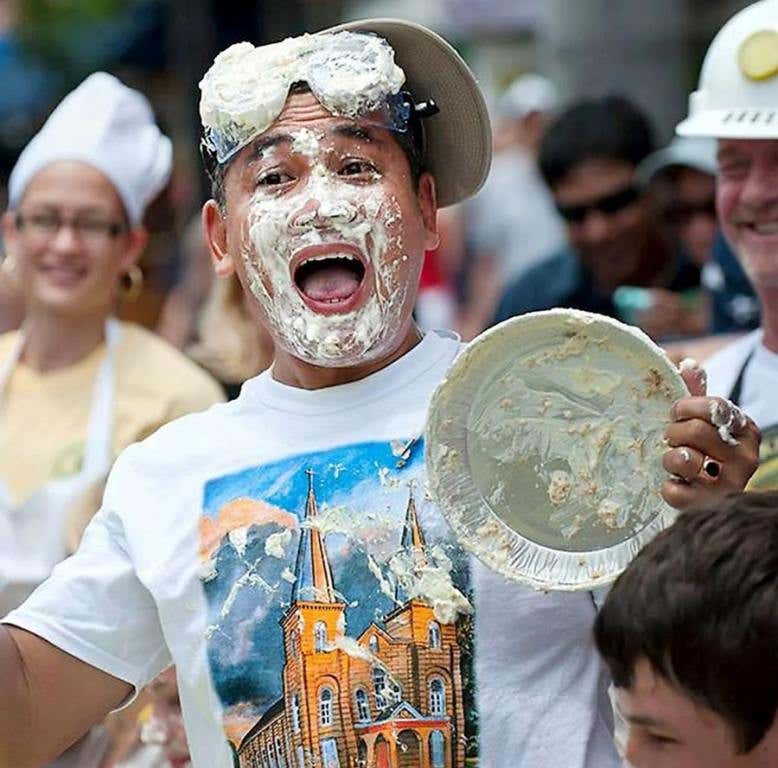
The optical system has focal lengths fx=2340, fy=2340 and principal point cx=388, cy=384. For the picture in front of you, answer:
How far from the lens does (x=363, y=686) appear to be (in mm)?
3637

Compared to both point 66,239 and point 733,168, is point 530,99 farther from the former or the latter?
point 733,168

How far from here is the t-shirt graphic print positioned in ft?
11.9

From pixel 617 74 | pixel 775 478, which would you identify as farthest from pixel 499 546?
pixel 617 74

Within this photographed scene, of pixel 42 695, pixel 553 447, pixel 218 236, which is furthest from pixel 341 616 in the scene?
pixel 218 236

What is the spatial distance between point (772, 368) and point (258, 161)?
177 centimetres

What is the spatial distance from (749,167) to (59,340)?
2102 millimetres

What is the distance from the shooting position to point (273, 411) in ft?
12.7

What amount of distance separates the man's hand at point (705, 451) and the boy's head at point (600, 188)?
15.4 feet

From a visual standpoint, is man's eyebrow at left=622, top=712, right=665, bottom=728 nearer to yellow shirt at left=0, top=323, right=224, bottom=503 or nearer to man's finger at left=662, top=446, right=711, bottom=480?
man's finger at left=662, top=446, right=711, bottom=480

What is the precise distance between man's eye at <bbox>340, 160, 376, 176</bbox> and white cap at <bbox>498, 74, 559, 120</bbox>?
332 inches

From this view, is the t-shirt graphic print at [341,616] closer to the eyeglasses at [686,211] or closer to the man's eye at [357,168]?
the man's eye at [357,168]

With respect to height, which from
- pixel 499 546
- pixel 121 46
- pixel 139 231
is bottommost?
pixel 121 46

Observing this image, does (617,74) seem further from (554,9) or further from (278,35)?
(278,35)

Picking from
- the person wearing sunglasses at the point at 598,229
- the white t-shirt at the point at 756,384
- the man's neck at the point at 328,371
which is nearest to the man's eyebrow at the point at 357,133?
the man's neck at the point at 328,371
